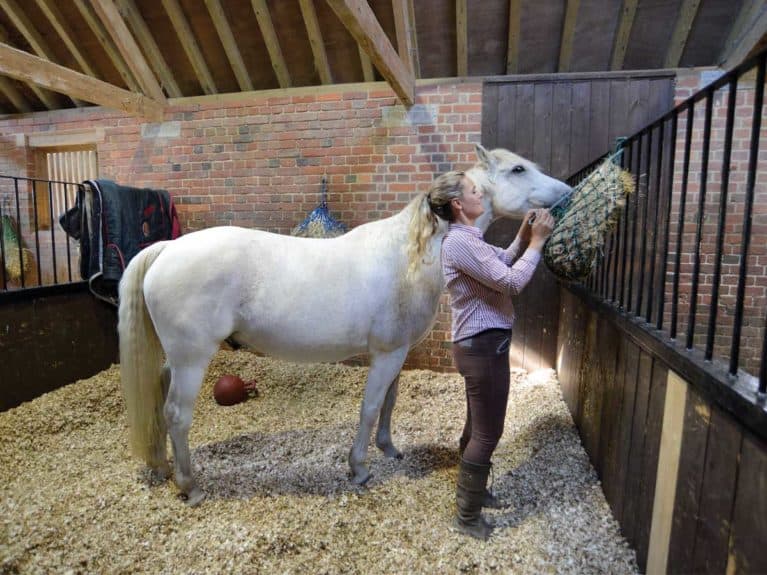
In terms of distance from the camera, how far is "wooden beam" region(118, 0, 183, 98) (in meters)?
3.64

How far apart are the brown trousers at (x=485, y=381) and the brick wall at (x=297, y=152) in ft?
6.63

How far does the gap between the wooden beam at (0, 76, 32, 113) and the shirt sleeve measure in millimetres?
5442

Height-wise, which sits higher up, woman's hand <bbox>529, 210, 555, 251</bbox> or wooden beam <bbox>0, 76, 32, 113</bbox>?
wooden beam <bbox>0, 76, 32, 113</bbox>

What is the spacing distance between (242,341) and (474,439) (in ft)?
3.89

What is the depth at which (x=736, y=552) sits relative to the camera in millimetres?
915

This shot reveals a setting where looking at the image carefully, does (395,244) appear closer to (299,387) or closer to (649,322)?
(649,322)

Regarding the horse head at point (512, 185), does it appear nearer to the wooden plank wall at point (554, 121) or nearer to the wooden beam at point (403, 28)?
the wooden plank wall at point (554, 121)

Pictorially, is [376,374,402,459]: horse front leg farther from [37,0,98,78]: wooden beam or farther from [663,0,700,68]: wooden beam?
[37,0,98,78]: wooden beam

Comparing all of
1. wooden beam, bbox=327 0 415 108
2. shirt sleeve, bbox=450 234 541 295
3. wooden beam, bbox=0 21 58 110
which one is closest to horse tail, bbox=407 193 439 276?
shirt sleeve, bbox=450 234 541 295

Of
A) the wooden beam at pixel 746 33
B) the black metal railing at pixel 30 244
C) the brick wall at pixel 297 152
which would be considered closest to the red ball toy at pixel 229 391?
the brick wall at pixel 297 152

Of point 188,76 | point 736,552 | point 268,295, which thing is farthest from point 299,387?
point 188,76

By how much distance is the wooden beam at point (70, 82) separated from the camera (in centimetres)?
299

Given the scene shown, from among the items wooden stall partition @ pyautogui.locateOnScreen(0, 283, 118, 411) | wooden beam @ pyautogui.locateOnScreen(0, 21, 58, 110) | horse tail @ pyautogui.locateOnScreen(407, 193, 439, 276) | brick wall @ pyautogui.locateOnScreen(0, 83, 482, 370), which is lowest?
wooden stall partition @ pyautogui.locateOnScreen(0, 283, 118, 411)

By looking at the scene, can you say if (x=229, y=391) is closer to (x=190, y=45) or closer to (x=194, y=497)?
(x=194, y=497)
